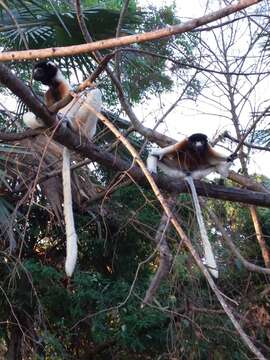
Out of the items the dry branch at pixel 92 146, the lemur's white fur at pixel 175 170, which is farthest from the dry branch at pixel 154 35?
the lemur's white fur at pixel 175 170

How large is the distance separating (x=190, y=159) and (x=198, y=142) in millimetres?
219

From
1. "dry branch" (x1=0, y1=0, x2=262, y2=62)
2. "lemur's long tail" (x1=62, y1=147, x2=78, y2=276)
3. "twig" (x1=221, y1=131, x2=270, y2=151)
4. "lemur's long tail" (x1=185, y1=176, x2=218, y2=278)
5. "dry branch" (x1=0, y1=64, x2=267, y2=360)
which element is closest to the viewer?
"dry branch" (x1=0, y1=0, x2=262, y2=62)

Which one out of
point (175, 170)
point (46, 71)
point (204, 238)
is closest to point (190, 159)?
point (175, 170)

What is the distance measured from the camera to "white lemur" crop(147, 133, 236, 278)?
461cm

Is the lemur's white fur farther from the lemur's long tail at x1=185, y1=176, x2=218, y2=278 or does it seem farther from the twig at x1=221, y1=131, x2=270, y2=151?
the lemur's long tail at x1=185, y1=176, x2=218, y2=278

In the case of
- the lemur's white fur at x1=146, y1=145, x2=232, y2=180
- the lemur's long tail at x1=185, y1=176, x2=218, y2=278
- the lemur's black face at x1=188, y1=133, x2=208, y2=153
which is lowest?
the lemur's long tail at x1=185, y1=176, x2=218, y2=278

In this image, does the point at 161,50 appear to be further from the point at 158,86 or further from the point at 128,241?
the point at 128,241

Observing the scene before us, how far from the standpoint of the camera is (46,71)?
437 centimetres

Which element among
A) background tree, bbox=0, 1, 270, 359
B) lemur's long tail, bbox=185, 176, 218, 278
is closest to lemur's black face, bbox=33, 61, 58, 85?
background tree, bbox=0, 1, 270, 359

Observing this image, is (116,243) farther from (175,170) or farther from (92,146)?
(92,146)

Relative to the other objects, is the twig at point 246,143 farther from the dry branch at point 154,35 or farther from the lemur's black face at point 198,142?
the dry branch at point 154,35

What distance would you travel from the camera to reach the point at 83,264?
649cm

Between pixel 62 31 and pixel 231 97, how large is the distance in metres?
1.59

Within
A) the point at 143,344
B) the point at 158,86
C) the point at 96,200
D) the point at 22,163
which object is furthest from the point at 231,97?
the point at 143,344
